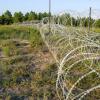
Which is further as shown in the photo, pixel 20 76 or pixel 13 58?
pixel 13 58

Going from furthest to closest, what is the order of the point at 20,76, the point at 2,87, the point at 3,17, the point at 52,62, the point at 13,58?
the point at 3,17 < the point at 13,58 < the point at 52,62 < the point at 20,76 < the point at 2,87

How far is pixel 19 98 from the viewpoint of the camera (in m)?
7.16

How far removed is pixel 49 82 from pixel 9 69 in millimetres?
1617

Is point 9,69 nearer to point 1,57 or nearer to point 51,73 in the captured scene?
point 51,73

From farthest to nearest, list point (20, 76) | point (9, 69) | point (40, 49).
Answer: point (40, 49) < point (9, 69) < point (20, 76)

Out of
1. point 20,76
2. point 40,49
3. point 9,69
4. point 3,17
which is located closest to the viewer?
point 20,76

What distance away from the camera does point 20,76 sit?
8.61 meters

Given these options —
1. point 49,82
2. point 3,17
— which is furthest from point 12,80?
point 3,17

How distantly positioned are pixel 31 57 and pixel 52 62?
4.36 feet

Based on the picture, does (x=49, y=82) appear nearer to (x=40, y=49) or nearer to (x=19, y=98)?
(x=19, y=98)

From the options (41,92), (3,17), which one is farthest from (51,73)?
(3,17)

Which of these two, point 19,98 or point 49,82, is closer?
point 19,98

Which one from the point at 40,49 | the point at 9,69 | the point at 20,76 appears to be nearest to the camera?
the point at 20,76

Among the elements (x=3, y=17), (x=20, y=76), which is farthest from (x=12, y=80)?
(x=3, y=17)
